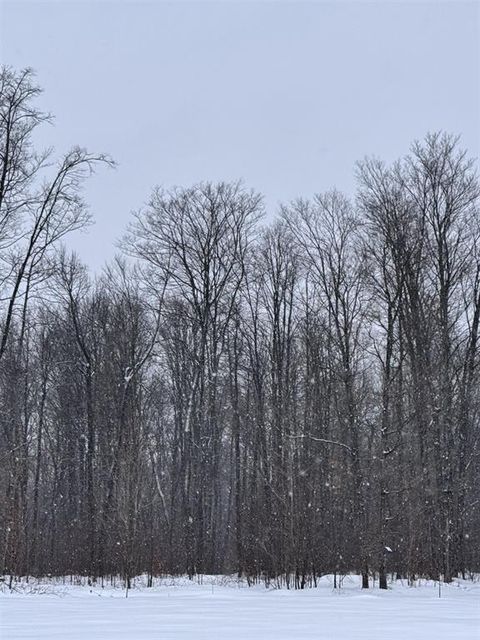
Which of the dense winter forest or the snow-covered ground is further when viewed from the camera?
the dense winter forest

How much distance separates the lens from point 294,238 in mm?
25562

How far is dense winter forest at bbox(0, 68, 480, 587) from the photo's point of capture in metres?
17.7

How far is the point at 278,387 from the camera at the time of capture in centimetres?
2500

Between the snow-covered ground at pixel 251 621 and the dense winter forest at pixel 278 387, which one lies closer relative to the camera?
the snow-covered ground at pixel 251 621

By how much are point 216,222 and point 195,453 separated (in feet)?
27.7

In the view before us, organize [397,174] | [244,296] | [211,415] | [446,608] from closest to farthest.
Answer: [446,608] < [397,174] < [211,415] < [244,296]

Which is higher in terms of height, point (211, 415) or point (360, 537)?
point (211, 415)

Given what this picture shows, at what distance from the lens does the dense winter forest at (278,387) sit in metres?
17.7

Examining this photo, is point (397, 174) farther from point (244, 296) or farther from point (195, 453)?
point (195, 453)

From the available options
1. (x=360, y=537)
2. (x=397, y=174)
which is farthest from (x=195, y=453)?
(x=397, y=174)

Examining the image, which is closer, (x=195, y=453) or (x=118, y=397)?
(x=195, y=453)

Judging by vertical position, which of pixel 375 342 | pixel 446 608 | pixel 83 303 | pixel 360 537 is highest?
pixel 83 303

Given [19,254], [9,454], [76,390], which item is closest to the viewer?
[9,454]

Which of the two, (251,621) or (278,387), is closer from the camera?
(251,621)
